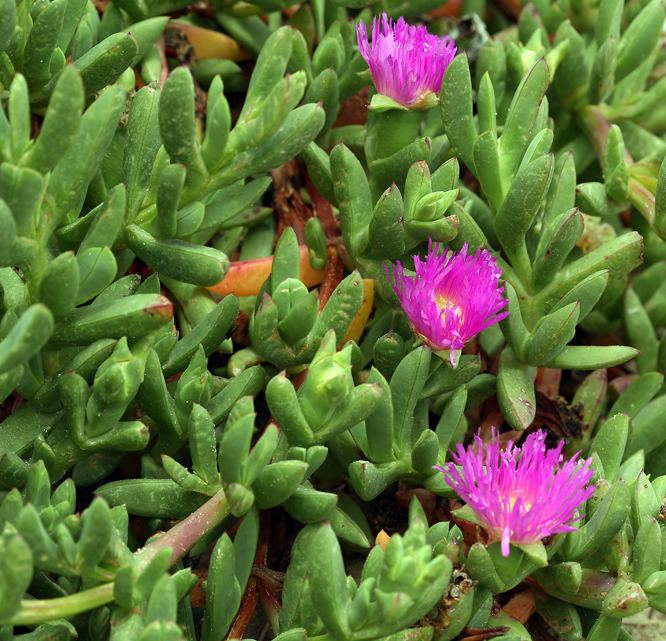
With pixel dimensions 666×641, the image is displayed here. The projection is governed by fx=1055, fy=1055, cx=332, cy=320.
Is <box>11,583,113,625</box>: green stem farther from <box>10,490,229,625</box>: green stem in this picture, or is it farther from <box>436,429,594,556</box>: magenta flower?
<box>436,429,594,556</box>: magenta flower

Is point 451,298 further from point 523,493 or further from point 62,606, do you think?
point 62,606

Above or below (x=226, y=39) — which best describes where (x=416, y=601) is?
below

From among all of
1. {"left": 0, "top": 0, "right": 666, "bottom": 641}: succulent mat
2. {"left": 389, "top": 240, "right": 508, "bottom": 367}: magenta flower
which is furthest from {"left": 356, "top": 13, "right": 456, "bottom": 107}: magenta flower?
{"left": 389, "top": 240, "right": 508, "bottom": 367}: magenta flower

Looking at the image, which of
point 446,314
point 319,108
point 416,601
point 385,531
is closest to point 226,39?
point 319,108

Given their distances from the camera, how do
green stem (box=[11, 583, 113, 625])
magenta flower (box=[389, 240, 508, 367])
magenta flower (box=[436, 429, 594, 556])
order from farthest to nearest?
magenta flower (box=[389, 240, 508, 367]) → magenta flower (box=[436, 429, 594, 556]) → green stem (box=[11, 583, 113, 625])

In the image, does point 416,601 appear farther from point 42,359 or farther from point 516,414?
point 42,359

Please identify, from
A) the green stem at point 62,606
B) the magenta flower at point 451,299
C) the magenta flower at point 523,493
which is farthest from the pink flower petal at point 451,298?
the green stem at point 62,606

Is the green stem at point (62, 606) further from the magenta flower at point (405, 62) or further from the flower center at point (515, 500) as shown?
the magenta flower at point (405, 62)
